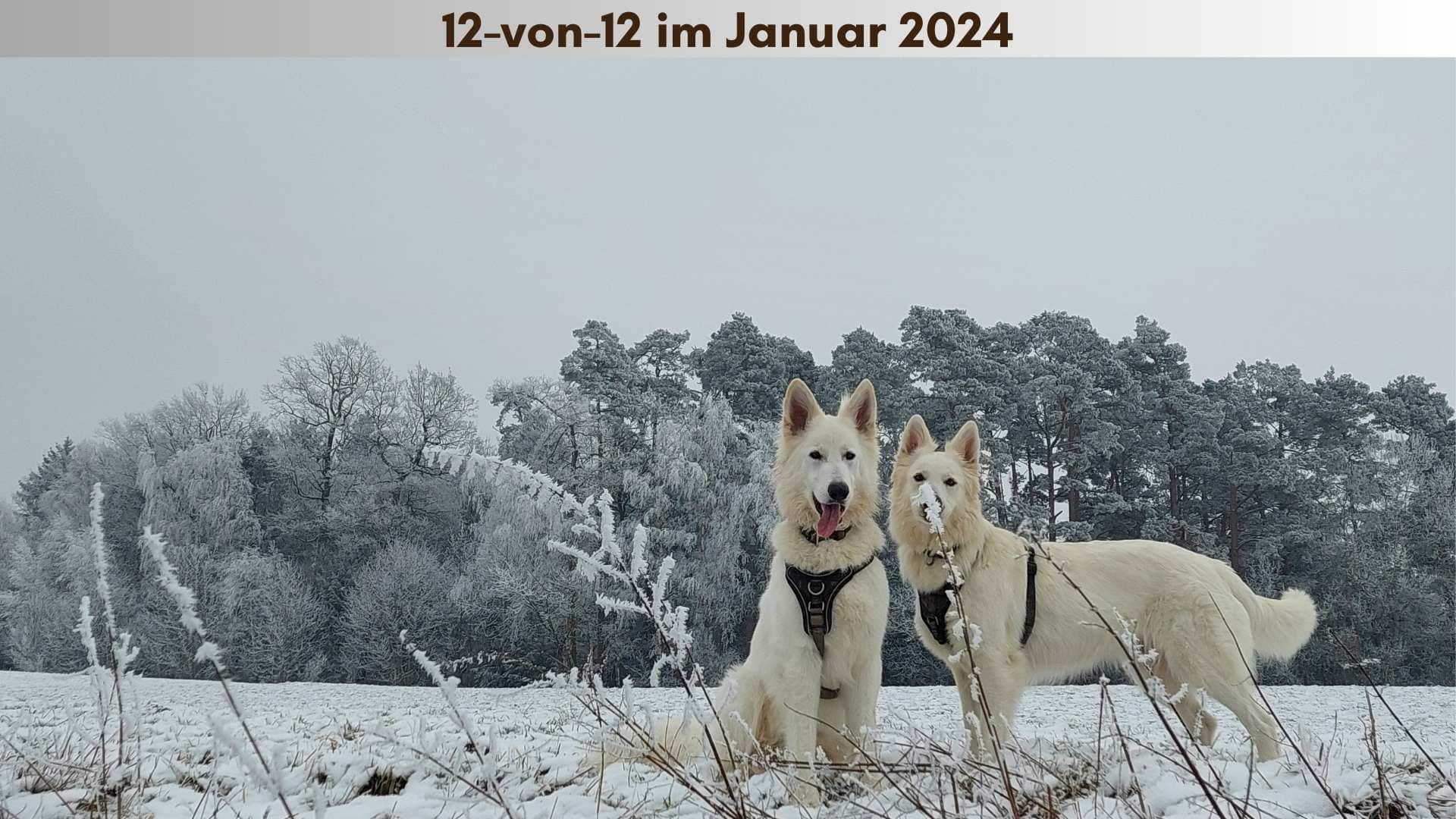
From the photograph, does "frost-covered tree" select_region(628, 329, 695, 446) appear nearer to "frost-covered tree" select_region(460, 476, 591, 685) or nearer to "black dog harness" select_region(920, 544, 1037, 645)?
"frost-covered tree" select_region(460, 476, 591, 685)

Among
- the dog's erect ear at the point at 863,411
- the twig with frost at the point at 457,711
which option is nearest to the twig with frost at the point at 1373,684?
the twig with frost at the point at 457,711

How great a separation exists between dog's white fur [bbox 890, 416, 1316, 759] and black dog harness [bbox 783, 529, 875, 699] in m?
0.50

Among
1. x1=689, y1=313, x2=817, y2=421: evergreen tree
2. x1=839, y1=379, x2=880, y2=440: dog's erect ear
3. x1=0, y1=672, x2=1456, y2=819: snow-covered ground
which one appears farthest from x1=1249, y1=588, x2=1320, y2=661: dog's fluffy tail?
x1=689, y1=313, x2=817, y2=421: evergreen tree

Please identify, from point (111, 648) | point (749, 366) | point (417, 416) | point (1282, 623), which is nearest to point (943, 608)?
point (1282, 623)

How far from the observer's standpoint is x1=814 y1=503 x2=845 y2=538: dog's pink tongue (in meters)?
4.32

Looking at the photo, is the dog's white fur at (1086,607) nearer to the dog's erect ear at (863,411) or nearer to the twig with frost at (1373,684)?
the dog's erect ear at (863,411)

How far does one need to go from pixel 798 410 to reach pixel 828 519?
0.66 m

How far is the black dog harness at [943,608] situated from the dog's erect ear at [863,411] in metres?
0.90

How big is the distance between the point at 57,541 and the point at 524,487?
1117 inches

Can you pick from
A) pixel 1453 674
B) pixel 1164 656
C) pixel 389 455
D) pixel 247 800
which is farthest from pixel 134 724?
pixel 1453 674

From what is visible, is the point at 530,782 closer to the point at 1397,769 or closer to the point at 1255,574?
the point at 1397,769

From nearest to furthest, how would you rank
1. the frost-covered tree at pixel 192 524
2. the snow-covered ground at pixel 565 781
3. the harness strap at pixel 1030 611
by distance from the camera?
the snow-covered ground at pixel 565 781
the harness strap at pixel 1030 611
the frost-covered tree at pixel 192 524

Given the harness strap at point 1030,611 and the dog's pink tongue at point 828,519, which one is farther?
the harness strap at point 1030,611

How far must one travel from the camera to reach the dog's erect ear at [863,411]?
15.2 feet
